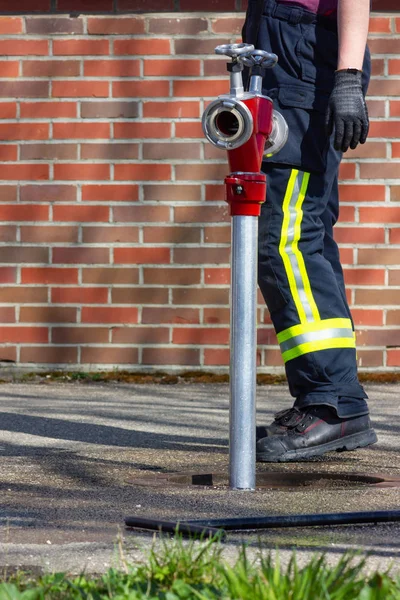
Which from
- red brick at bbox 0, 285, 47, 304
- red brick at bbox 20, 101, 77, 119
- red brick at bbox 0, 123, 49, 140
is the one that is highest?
red brick at bbox 20, 101, 77, 119

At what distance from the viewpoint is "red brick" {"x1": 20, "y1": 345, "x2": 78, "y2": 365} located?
5629 millimetres

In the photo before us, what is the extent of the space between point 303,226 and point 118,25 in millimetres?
2482

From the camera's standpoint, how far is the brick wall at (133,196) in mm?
5590

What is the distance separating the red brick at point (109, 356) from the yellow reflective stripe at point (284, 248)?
218 centimetres

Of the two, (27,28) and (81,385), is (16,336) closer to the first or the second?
(81,385)

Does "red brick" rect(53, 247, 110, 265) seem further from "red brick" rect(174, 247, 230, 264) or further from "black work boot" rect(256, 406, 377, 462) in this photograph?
"black work boot" rect(256, 406, 377, 462)

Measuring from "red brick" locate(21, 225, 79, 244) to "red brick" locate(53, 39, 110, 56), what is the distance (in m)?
0.91

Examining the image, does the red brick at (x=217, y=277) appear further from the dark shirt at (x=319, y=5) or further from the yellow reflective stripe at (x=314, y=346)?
the dark shirt at (x=319, y=5)

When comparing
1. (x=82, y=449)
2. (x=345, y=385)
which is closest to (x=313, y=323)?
(x=345, y=385)

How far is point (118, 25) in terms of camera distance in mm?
5617

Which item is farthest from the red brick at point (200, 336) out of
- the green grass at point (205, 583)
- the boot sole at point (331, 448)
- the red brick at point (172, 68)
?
the green grass at point (205, 583)

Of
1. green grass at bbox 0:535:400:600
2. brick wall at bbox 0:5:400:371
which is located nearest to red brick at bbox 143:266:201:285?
brick wall at bbox 0:5:400:371

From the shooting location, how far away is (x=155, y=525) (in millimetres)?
2287

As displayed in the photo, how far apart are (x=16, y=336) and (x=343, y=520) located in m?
3.48
